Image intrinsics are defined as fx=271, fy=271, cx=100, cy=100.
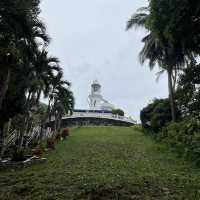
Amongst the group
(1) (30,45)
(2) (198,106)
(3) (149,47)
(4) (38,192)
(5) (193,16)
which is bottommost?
(4) (38,192)

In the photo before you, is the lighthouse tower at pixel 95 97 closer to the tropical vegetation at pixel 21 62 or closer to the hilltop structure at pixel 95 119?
the hilltop structure at pixel 95 119

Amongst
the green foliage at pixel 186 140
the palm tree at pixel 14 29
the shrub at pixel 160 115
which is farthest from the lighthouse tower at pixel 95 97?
the palm tree at pixel 14 29

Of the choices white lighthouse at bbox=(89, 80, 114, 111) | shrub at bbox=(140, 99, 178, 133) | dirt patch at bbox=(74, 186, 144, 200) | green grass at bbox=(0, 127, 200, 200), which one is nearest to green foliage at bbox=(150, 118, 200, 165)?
green grass at bbox=(0, 127, 200, 200)

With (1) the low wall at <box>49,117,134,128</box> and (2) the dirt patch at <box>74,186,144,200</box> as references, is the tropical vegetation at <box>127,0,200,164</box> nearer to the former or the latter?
(2) the dirt patch at <box>74,186,144,200</box>

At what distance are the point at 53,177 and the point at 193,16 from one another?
277 inches

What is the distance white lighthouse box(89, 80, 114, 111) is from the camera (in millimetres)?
64812

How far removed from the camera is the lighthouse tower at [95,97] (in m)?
65.1

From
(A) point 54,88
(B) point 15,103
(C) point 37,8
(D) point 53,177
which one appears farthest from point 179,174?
(A) point 54,88

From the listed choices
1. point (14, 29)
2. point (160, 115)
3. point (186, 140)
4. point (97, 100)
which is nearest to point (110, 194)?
point (14, 29)

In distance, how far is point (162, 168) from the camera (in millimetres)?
9586

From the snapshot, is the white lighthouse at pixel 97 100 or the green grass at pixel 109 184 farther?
the white lighthouse at pixel 97 100

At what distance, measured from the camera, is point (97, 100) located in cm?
6625

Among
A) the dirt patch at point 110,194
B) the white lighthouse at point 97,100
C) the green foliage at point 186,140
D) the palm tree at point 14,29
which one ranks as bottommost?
the dirt patch at point 110,194

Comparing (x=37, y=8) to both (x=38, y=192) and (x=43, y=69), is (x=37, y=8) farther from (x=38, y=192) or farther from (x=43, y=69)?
(x=43, y=69)
